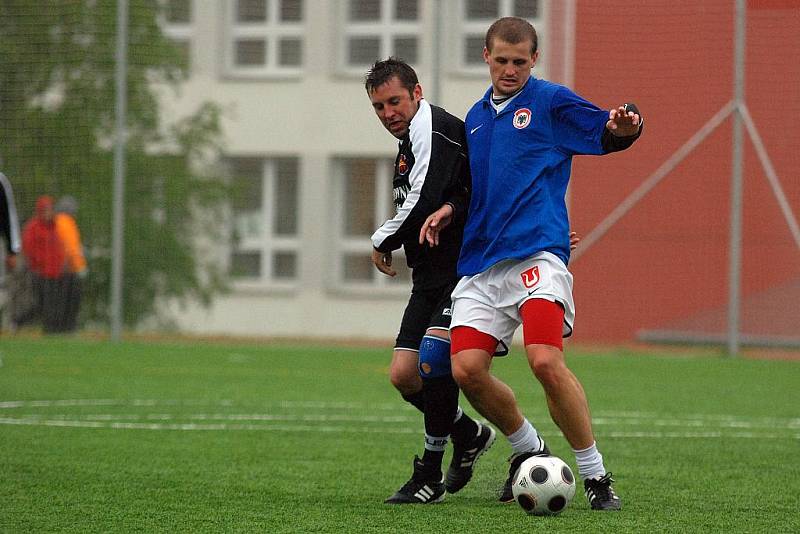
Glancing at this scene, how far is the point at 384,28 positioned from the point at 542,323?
47.0 feet

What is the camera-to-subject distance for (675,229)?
50.5ft

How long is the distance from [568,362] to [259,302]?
647 cm

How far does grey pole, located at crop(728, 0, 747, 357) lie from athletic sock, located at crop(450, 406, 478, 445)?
31.7 ft

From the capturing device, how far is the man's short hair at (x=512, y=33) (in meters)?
5.18

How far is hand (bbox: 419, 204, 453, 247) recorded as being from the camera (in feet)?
17.0

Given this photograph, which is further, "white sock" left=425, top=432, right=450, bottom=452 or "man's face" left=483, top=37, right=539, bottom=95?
"white sock" left=425, top=432, right=450, bottom=452

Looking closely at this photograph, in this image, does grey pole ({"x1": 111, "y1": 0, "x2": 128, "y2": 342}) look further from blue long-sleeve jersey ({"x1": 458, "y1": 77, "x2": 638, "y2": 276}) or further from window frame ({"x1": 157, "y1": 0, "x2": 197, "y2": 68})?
blue long-sleeve jersey ({"x1": 458, "y1": 77, "x2": 638, "y2": 276})

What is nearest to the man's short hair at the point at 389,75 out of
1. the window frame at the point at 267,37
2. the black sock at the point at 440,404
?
the black sock at the point at 440,404

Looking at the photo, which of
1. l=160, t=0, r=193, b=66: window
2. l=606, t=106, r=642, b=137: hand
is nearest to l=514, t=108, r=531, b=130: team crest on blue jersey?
l=606, t=106, r=642, b=137: hand

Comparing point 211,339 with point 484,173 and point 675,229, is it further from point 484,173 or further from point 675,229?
point 484,173

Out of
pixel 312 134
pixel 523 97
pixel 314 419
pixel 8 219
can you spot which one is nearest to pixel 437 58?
pixel 8 219

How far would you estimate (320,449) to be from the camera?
23.8 ft

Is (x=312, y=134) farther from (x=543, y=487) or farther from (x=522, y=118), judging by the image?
(x=543, y=487)

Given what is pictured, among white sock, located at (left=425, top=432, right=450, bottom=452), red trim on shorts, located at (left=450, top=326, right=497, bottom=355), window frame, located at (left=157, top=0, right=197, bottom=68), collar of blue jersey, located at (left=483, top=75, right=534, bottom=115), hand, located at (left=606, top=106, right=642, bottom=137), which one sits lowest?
white sock, located at (left=425, top=432, right=450, bottom=452)
